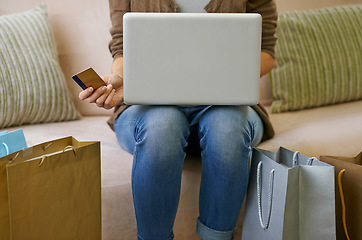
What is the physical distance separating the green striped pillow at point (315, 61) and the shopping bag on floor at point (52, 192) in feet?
2.71

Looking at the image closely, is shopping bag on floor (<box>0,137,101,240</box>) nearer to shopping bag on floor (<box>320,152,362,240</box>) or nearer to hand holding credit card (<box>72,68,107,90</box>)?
hand holding credit card (<box>72,68,107,90</box>)

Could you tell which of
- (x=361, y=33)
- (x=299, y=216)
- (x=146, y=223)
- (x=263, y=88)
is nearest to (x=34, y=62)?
(x=146, y=223)

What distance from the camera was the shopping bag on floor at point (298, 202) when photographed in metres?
0.83

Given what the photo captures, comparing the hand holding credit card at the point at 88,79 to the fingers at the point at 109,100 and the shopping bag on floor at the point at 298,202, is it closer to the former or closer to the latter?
the fingers at the point at 109,100

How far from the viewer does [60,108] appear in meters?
1.37

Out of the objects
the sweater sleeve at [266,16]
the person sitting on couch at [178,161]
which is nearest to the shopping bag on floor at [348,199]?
the person sitting on couch at [178,161]

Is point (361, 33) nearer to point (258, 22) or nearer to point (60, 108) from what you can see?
point (258, 22)

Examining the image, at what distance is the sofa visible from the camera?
3.34ft

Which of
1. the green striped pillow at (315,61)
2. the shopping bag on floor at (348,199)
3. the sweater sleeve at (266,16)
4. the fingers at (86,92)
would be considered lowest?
the shopping bag on floor at (348,199)

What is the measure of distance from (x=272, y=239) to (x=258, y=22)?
449 mm

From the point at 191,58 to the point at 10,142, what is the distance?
426 mm

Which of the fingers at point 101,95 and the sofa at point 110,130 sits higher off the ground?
the fingers at point 101,95

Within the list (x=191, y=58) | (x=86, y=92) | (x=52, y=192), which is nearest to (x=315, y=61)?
(x=191, y=58)

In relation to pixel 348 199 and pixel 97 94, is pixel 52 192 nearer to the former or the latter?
pixel 97 94
